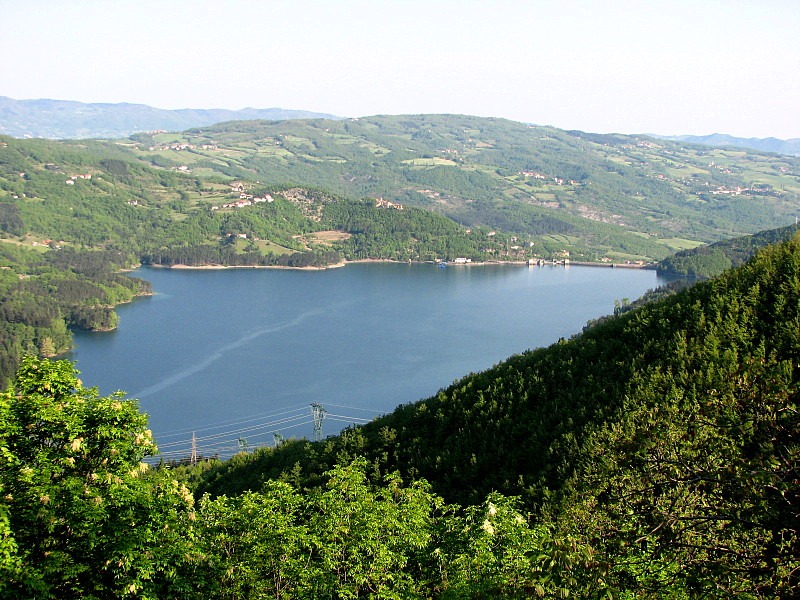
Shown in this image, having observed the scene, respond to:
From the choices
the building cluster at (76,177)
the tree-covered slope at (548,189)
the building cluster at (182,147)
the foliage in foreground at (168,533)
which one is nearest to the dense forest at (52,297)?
the building cluster at (76,177)

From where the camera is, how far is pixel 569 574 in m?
4.98

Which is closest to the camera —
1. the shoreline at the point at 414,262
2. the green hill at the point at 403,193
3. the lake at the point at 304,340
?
the lake at the point at 304,340

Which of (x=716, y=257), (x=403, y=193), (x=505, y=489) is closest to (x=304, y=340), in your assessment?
(x=505, y=489)

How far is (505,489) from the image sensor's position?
14.9 metres

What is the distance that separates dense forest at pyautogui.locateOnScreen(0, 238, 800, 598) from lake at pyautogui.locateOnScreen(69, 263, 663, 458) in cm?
1800

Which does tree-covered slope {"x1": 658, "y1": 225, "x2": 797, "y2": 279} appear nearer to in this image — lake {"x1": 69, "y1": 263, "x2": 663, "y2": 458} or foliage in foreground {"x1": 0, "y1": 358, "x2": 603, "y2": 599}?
lake {"x1": 69, "y1": 263, "x2": 663, "y2": 458}

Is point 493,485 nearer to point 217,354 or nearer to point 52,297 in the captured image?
point 217,354

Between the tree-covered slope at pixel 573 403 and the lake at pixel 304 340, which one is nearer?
the tree-covered slope at pixel 573 403

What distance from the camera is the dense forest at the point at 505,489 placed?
16.4 feet

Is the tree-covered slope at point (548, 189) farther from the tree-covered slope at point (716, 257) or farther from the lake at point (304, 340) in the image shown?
the lake at point (304, 340)

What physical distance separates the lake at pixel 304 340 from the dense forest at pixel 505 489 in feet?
59.1

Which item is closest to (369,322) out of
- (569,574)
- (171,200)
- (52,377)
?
(52,377)

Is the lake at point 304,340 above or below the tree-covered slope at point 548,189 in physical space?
below

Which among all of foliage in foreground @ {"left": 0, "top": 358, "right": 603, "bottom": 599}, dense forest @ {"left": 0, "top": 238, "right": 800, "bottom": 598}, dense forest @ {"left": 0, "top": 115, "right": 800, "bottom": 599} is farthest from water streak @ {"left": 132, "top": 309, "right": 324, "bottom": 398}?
foliage in foreground @ {"left": 0, "top": 358, "right": 603, "bottom": 599}
